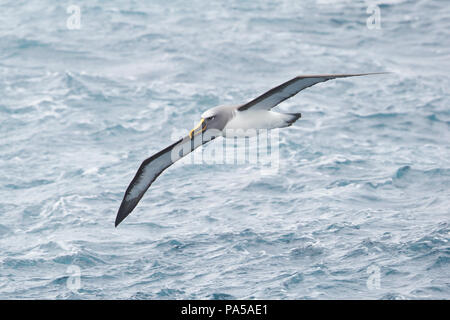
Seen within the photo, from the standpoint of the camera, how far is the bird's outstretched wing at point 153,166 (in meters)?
18.2

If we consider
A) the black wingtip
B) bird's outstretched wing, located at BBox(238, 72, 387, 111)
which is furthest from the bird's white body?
the black wingtip

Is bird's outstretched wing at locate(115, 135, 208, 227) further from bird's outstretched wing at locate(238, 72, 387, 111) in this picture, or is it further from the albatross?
bird's outstretched wing at locate(238, 72, 387, 111)

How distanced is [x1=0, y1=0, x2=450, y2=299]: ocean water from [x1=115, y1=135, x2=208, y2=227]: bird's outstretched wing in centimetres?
196

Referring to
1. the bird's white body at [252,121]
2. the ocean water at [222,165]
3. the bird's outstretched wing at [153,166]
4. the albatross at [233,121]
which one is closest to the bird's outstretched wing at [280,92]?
the albatross at [233,121]

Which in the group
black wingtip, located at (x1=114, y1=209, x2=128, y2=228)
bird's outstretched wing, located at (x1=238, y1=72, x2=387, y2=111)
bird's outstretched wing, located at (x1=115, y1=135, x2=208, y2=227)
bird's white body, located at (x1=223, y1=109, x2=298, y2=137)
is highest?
bird's outstretched wing, located at (x1=238, y1=72, x2=387, y2=111)

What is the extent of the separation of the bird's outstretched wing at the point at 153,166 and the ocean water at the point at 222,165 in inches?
77.3

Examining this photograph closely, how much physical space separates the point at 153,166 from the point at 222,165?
9269 mm

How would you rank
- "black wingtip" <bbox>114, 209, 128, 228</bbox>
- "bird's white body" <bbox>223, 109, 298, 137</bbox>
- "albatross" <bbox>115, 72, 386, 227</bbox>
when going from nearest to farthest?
"albatross" <bbox>115, 72, 386, 227</bbox> → "bird's white body" <bbox>223, 109, 298, 137</bbox> → "black wingtip" <bbox>114, 209, 128, 228</bbox>

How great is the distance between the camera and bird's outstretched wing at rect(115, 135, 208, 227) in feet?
59.6

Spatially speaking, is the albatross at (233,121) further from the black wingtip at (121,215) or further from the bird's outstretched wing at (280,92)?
the black wingtip at (121,215)

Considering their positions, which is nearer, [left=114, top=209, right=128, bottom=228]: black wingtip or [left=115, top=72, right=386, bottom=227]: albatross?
[left=115, top=72, right=386, bottom=227]: albatross

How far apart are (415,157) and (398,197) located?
385 centimetres

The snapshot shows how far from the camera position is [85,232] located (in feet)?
75.1

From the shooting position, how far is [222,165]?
91.6 feet
